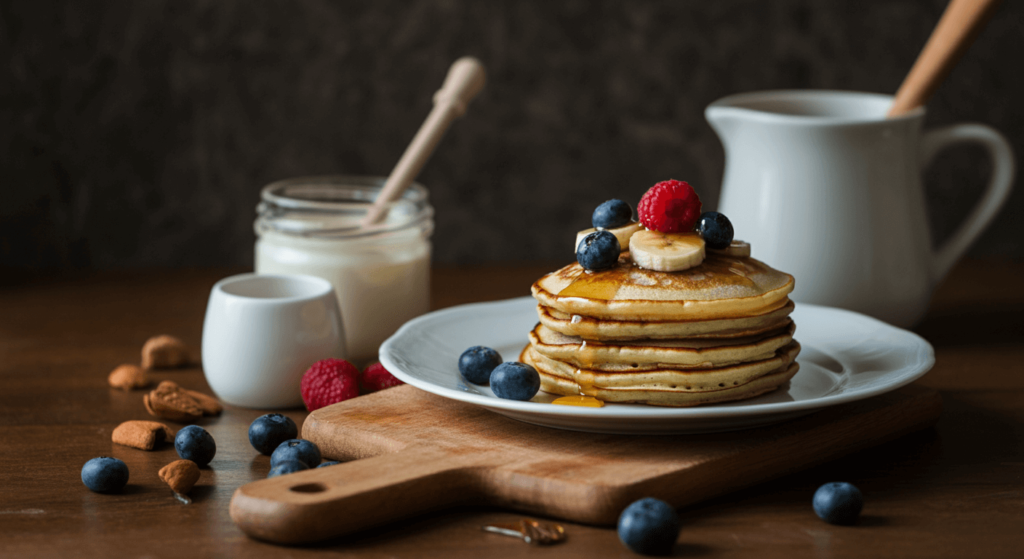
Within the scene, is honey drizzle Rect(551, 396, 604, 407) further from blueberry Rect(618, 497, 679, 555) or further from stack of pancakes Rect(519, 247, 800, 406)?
blueberry Rect(618, 497, 679, 555)

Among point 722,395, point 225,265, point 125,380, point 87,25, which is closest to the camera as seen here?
point 722,395

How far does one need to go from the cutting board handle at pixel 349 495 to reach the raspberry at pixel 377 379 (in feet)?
1.07

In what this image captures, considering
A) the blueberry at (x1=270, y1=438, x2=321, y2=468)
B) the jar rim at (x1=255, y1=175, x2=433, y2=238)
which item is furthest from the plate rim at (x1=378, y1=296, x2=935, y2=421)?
the jar rim at (x1=255, y1=175, x2=433, y2=238)

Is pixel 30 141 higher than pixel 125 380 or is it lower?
higher

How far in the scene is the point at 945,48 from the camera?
1.52 meters

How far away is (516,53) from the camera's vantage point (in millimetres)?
2275

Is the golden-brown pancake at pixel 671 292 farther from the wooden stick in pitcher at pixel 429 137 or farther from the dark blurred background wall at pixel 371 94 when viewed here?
the dark blurred background wall at pixel 371 94

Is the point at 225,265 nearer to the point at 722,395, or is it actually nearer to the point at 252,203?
the point at 252,203

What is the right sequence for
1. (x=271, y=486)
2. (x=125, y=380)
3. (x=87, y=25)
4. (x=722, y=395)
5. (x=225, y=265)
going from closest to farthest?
1. (x=271, y=486)
2. (x=722, y=395)
3. (x=125, y=380)
4. (x=87, y=25)
5. (x=225, y=265)

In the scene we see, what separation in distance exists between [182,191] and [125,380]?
0.96 m

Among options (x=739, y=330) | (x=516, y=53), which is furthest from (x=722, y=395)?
Result: (x=516, y=53)

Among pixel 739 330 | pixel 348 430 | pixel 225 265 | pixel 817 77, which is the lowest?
pixel 225 265

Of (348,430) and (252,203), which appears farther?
(252,203)

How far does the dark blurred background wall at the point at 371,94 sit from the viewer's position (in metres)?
2.19
